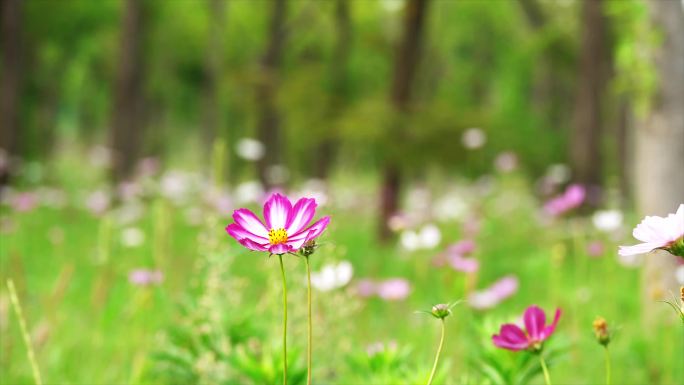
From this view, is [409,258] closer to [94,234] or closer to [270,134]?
[94,234]

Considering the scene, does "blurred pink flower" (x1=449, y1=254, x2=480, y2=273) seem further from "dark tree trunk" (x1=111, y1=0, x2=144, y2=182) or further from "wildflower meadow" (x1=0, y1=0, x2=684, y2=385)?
"dark tree trunk" (x1=111, y1=0, x2=144, y2=182)

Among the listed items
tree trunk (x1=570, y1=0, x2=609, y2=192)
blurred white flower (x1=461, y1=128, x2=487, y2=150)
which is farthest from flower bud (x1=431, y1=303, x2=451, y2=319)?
tree trunk (x1=570, y1=0, x2=609, y2=192)

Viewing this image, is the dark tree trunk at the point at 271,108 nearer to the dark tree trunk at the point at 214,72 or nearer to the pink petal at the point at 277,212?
the dark tree trunk at the point at 214,72

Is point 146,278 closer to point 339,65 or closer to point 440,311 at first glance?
point 440,311

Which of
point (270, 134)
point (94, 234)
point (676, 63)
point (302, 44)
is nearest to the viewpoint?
point (676, 63)

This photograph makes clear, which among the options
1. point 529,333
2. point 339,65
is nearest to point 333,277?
point 529,333

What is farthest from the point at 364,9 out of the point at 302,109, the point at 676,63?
the point at 676,63

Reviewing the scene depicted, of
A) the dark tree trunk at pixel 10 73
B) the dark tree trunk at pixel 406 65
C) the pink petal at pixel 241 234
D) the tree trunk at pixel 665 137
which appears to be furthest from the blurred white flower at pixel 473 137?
the dark tree trunk at pixel 10 73
